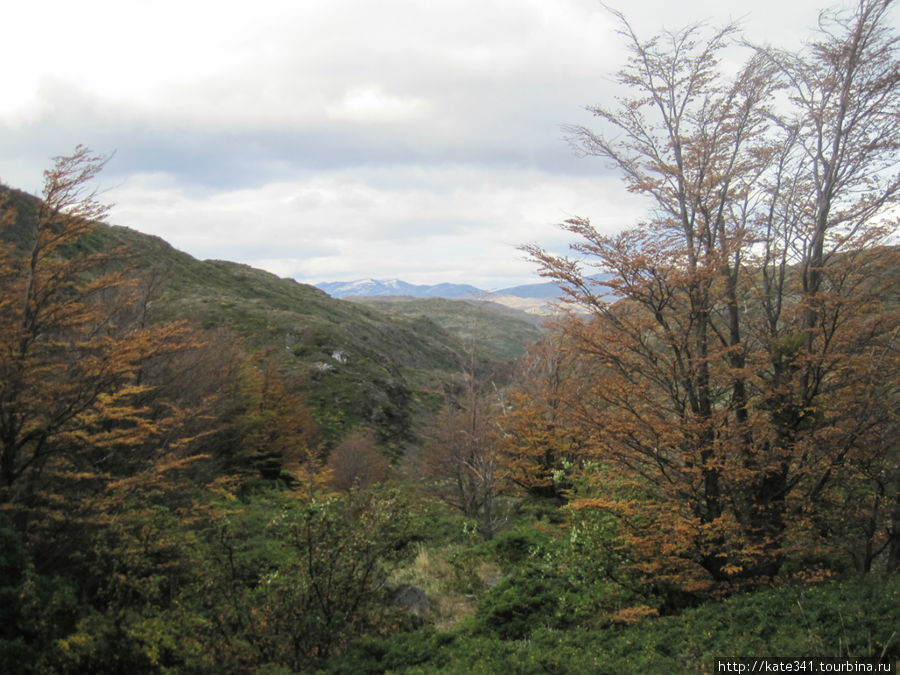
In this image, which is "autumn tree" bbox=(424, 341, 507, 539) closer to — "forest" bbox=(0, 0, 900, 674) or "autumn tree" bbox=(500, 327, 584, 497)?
"autumn tree" bbox=(500, 327, 584, 497)

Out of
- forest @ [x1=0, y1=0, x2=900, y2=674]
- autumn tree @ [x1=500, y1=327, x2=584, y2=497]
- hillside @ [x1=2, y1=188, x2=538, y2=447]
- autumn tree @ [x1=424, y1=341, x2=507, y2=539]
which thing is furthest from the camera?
hillside @ [x1=2, y1=188, x2=538, y2=447]

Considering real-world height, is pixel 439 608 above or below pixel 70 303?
below

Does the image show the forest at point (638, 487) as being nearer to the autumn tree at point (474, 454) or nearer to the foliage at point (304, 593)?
the foliage at point (304, 593)

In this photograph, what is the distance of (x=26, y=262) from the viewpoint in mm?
9180

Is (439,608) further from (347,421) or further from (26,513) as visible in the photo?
(347,421)

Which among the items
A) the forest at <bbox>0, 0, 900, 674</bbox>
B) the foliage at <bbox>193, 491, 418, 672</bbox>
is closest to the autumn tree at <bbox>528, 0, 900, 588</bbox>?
the forest at <bbox>0, 0, 900, 674</bbox>

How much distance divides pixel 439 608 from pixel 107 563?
5822 mm

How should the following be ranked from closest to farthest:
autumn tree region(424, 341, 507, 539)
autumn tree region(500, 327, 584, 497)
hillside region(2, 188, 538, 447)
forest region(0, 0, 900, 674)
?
forest region(0, 0, 900, 674) < autumn tree region(424, 341, 507, 539) < autumn tree region(500, 327, 584, 497) < hillside region(2, 188, 538, 447)

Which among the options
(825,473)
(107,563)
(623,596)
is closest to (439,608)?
(623,596)

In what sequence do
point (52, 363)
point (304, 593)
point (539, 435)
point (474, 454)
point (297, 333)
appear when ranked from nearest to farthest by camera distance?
point (304, 593), point (52, 363), point (474, 454), point (539, 435), point (297, 333)

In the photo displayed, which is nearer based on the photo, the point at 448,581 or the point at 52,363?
the point at 52,363

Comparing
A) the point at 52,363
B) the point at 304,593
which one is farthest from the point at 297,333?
the point at 304,593

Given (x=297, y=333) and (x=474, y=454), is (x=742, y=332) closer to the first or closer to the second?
(x=474, y=454)

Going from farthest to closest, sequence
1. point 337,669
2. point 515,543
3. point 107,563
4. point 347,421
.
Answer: point 347,421
point 515,543
point 107,563
point 337,669
